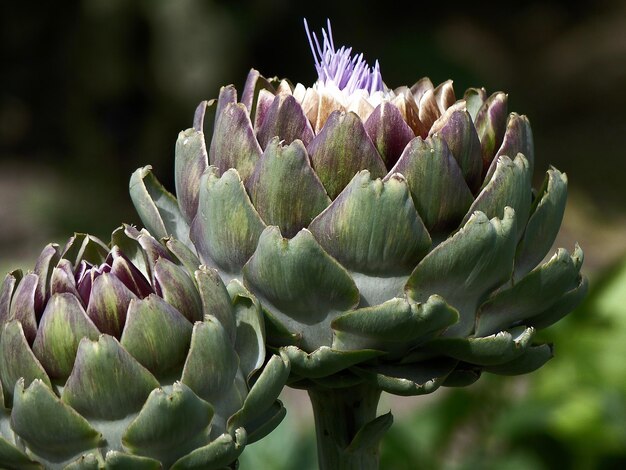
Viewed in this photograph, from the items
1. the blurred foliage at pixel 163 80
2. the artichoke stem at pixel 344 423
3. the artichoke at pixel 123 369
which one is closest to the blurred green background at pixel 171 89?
the blurred foliage at pixel 163 80

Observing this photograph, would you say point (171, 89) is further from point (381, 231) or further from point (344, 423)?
point (381, 231)

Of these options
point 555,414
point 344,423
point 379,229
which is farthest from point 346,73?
point 555,414

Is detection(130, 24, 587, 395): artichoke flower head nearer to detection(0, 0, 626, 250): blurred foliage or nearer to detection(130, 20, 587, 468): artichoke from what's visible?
detection(130, 20, 587, 468): artichoke

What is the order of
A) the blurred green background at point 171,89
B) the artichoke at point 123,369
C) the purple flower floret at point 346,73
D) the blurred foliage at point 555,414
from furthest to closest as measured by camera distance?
the blurred green background at point 171,89 → the blurred foliage at point 555,414 → the purple flower floret at point 346,73 → the artichoke at point 123,369

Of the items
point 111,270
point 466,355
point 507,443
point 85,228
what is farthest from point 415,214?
point 85,228

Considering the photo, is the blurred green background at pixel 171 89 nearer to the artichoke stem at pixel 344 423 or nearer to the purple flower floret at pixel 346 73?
the artichoke stem at pixel 344 423

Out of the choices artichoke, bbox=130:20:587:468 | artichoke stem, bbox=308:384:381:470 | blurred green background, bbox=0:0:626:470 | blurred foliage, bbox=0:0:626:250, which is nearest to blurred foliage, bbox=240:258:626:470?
artichoke stem, bbox=308:384:381:470

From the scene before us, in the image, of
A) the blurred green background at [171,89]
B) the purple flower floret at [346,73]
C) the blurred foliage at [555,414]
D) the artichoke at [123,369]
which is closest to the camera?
the artichoke at [123,369]

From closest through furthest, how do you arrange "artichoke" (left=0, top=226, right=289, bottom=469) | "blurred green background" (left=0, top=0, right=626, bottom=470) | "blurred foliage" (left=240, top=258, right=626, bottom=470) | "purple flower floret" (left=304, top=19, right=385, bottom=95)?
1. "artichoke" (left=0, top=226, right=289, bottom=469)
2. "purple flower floret" (left=304, top=19, right=385, bottom=95)
3. "blurred foliage" (left=240, top=258, right=626, bottom=470)
4. "blurred green background" (left=0, top=0, right=626, bottom=470)

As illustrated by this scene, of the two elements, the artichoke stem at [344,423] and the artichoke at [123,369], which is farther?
the artichoke stem at [344,423]
